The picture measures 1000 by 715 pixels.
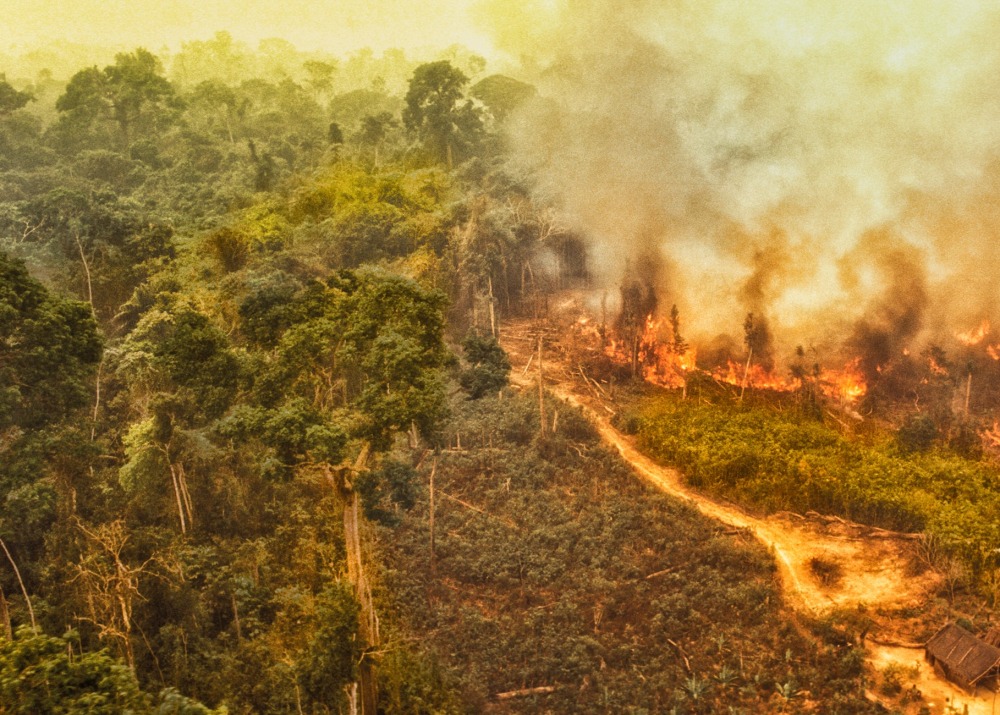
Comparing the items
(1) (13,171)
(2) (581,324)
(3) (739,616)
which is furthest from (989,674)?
(1) (13,171)

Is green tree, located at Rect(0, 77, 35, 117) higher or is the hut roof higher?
green tree, located at Rect(0, 77, 35, 117)

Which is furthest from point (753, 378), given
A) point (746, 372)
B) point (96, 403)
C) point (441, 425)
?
point (96, 403)

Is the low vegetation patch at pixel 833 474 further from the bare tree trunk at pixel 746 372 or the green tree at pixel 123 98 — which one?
the green tree at pixel 123 98

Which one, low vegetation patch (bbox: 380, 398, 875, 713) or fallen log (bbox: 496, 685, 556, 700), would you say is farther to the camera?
fallen log (bbox: 496, 685, 556, 700)

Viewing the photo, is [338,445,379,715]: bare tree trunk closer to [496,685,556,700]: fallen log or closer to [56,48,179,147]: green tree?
[496,685,556,700]: fallen log

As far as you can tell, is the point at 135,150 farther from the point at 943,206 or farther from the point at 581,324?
the point at 943,206

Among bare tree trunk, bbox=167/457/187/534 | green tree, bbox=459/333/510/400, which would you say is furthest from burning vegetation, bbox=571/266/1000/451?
bare tree trunk, bbox=167/457/187/534

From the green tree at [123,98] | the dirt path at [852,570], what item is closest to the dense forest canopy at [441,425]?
the green tree at [123,98]
